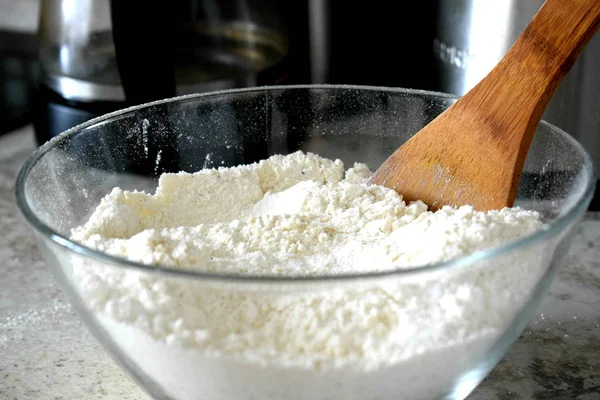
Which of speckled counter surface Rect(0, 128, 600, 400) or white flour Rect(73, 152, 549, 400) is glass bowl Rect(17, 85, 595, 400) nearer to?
white flour Rect(73, 152, 549, 400)

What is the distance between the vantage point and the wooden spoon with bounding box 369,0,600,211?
1.97 ft

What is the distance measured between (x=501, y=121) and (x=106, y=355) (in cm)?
38

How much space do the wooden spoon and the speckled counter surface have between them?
14 cm

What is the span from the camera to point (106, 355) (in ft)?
2.21

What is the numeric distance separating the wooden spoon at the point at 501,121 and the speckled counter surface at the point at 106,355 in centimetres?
14

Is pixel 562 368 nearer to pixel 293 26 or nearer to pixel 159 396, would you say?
pixel 159 396

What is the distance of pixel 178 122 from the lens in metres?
0.72

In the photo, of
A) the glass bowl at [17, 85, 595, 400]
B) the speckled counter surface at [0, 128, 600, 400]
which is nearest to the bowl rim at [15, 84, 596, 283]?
the glass bowl at [17, 85, 595, 400]

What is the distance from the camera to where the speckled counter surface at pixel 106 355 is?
0.62m

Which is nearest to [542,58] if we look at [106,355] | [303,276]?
[303,276]

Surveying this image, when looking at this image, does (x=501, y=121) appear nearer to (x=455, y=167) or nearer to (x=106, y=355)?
(x=455, y=167)

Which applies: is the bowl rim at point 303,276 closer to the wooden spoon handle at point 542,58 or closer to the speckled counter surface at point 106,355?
the wooden spoon handle at point 542,58

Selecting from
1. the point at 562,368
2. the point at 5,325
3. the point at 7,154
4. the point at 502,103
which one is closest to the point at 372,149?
the point at 502,103

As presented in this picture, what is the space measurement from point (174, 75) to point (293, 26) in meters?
0.19
